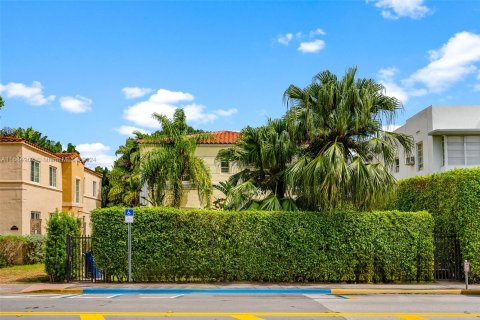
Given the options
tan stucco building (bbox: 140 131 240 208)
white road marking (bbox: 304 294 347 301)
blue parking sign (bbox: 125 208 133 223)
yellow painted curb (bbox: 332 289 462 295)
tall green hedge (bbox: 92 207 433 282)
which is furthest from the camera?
tan stucco building (bbox: 140 131 240 208)

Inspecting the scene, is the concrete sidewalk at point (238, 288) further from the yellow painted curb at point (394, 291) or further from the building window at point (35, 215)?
the building window at point (35, 215)

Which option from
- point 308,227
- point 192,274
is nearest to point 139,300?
point 192,274

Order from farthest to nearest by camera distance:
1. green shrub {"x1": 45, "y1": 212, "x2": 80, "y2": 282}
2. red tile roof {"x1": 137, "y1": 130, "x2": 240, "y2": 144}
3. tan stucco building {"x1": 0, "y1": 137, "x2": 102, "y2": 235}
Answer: red tile roof {"x1": 137, "y1": 130, "x2": 240, "y2": 144} < tan stucco building {"x1": 0, "y1": 137, "x2": 102, "y2": 235} < green shrub {"x1": 45, "y1": 212, "x2": 80, "y2": 282}

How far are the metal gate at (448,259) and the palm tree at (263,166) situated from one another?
578cm

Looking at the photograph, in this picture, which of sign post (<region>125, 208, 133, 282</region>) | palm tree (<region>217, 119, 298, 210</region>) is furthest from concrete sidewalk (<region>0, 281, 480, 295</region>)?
palm tree (<region>217, 119, 298, 210</region>)

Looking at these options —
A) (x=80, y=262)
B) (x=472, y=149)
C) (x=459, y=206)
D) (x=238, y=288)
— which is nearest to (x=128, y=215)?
(x=80, y=262)

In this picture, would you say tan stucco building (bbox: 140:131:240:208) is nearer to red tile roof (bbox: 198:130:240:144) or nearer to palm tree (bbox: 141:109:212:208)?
red tile roof (bbox: 198:130:240:144)

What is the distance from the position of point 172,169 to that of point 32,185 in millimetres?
9031

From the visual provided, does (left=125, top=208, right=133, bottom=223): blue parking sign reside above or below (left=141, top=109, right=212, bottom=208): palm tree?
below

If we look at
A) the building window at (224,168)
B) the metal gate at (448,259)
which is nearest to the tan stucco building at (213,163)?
the building window at (224,168)

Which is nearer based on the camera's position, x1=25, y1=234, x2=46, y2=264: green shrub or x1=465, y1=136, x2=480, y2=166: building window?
x1=25, y1=234, x2=46, y2=264: green shrub

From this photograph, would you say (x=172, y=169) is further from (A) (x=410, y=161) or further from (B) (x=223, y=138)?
(A) (x=410, y=161)

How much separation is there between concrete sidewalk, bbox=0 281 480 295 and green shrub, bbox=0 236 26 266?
6.64 m

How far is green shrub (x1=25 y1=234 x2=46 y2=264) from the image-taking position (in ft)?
84.5
